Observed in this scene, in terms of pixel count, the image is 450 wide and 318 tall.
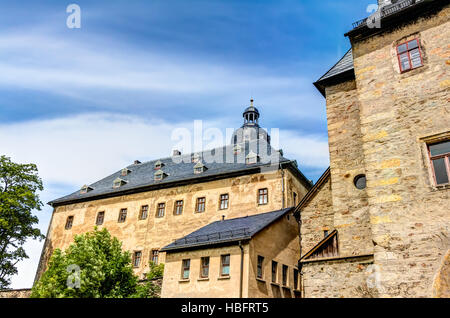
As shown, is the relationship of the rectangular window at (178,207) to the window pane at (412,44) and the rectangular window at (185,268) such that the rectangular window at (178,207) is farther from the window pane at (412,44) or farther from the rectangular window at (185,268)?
the window pane at (412,44)

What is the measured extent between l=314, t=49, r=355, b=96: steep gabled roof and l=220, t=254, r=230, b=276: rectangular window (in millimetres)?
8367

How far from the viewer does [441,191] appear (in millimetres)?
9219

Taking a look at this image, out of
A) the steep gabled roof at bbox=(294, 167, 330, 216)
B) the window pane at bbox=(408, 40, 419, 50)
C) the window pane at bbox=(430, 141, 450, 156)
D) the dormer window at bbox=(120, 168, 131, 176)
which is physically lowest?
the window pane at bbox=(430, 141, 450, 156)

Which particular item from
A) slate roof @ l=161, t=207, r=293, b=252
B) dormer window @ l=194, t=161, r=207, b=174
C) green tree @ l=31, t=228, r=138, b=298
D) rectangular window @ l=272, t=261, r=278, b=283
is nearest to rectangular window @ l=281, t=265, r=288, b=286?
rectangular window @ l=272, t=261, r=278, b=283

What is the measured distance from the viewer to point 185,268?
17.7m

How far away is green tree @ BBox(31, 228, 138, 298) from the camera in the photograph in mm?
17875

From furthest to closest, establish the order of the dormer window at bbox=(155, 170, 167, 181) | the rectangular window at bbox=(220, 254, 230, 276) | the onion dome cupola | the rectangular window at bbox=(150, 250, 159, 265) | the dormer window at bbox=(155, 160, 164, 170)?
1. the onion dome cupola
2. the dormer window at bbox=(155, 160, 164, 170)
3. the dormer window at bbox=(155, 170, 167, 181)
4. the rectangular window at bbox=(150, 250, 159, 265)
5. the rectangular window at bbox=(220, 254, 230, 276)

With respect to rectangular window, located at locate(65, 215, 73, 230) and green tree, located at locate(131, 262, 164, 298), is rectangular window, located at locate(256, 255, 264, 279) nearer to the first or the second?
green tree, located at locate(131, 262, 164, 298)
